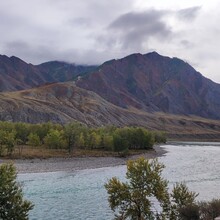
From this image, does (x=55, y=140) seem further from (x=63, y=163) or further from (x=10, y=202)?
(x=10, y=202)

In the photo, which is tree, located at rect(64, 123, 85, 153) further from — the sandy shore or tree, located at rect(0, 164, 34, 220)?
tree, located at rect(0, 164, 34, 220)

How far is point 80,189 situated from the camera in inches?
3285

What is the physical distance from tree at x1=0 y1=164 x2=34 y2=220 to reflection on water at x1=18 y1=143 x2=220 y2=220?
1849 cm

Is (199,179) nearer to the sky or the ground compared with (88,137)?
nearer to the ground

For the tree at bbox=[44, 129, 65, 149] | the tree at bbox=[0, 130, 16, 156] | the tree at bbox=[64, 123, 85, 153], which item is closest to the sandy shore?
the tree at bbox=[0, 130, 16, 156]

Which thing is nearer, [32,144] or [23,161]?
[23,161]

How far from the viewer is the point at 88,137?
172 meters

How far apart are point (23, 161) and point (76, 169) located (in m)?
18.0

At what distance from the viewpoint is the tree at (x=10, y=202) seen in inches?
1515

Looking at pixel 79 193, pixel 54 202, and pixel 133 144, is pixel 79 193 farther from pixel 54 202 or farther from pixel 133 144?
pixel 133 144

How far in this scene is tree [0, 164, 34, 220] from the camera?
38.5 metres

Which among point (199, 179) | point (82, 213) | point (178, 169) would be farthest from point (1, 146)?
point (82, 213)

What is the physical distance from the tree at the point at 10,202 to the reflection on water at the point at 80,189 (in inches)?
728

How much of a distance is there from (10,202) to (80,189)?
44.8 m
